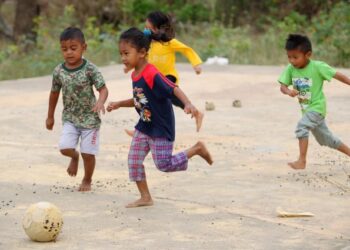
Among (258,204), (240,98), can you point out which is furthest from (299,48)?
(240,98)

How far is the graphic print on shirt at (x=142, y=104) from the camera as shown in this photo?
725cm

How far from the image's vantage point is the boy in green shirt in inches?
356

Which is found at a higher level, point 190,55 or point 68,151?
point 190,55

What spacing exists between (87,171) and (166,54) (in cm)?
250

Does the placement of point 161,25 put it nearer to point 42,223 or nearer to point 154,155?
point 154,155

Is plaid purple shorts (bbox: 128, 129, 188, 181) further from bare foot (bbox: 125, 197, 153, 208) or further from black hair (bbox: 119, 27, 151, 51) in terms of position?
black hair (bbox: 119, 27, 151, 51)

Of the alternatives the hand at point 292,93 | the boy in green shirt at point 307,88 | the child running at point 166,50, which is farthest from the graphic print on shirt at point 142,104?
the child running at point 166,50

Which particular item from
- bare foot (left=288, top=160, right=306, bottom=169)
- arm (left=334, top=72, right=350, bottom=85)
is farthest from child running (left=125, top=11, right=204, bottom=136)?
arm (left=334, top=72, right=350, bottom=85)

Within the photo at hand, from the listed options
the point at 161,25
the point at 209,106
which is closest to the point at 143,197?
the point at 161,25

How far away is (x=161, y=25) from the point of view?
32.0 feet

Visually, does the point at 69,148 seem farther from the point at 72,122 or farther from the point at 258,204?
the point at 258,204

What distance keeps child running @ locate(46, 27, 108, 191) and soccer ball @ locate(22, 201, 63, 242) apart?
1.65 metres

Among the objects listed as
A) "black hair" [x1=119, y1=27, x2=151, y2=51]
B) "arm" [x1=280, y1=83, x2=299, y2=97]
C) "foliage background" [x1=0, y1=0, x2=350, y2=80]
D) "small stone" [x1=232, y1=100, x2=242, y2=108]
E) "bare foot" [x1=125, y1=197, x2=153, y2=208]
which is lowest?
"foliage background" [x1=0, y1=0, x2=350, y2=80]

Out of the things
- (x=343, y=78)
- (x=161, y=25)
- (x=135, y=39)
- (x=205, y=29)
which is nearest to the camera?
(x=135, y=39)
